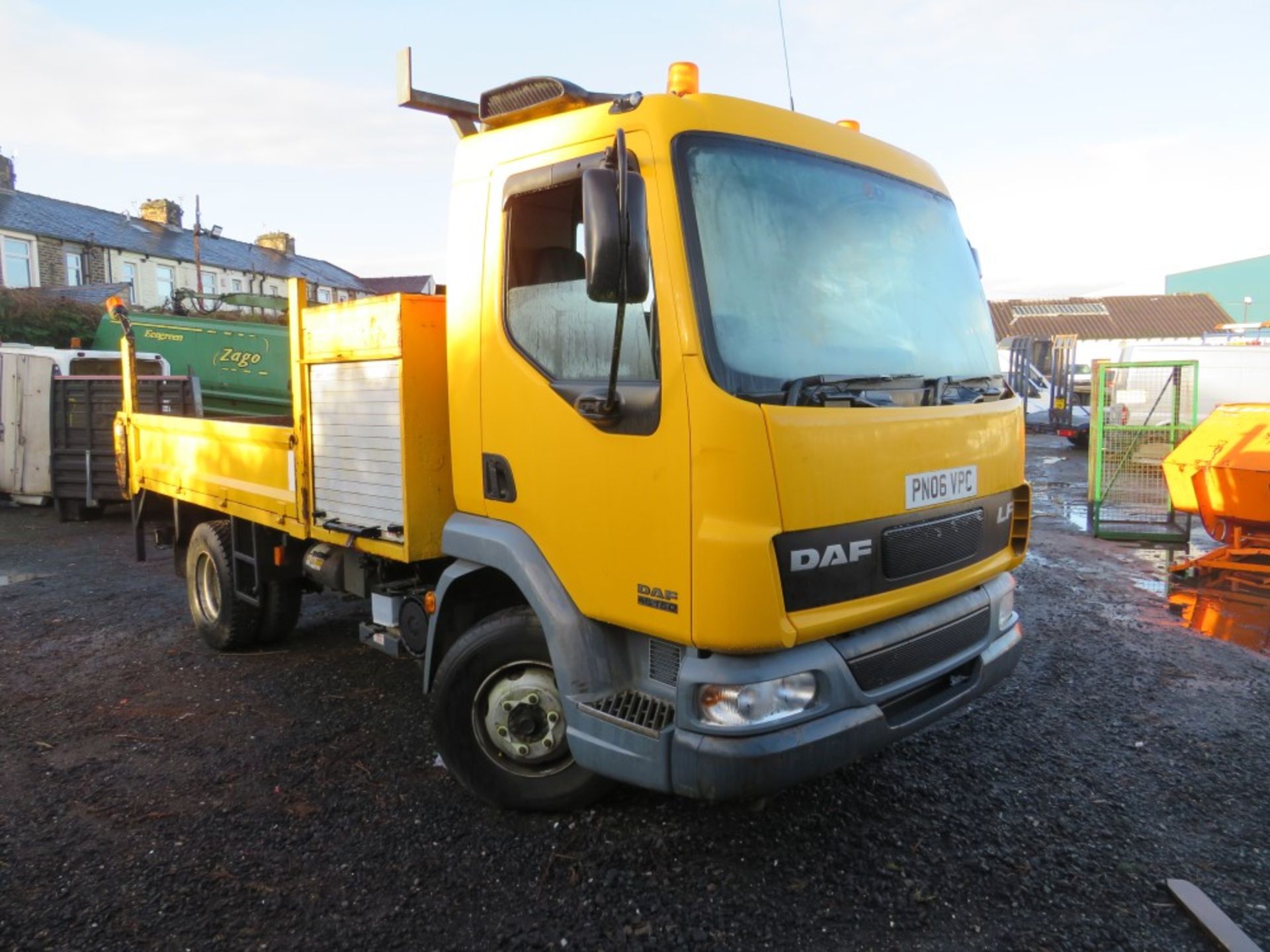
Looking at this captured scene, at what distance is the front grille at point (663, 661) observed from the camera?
2.75 metres

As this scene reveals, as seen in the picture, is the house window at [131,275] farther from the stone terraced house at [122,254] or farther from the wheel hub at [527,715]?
the wheel hub at [527,715]

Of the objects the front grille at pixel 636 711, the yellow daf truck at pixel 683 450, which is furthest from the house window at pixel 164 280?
the front grille at pixel 636 711

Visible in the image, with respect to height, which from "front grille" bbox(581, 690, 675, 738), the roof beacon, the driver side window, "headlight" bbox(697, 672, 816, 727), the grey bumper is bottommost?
the grey bumper

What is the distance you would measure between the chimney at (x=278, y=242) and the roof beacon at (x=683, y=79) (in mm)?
46943

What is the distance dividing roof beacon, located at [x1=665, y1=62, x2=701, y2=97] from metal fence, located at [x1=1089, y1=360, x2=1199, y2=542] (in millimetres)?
7319

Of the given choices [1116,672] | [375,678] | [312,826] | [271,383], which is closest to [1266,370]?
[1116,672]

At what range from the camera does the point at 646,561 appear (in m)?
2.72

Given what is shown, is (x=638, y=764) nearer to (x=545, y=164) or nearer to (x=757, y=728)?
(x=757, y=728)

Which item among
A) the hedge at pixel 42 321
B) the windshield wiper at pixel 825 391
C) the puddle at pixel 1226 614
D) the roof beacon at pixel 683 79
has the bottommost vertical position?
the puddle at pixel 1226 614

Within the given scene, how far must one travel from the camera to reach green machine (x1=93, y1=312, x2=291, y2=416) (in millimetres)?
13891

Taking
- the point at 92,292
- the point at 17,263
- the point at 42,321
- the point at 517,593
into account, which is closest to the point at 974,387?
the point at 517,593

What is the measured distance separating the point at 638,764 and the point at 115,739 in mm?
3036

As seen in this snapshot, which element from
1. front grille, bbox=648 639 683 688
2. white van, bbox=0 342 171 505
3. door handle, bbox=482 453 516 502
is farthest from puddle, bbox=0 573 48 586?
front grille, bbox=648 639 683 688

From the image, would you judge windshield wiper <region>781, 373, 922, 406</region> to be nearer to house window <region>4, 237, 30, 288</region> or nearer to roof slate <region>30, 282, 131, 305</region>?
roof slate <region>30, 282, 131, 305</region>
